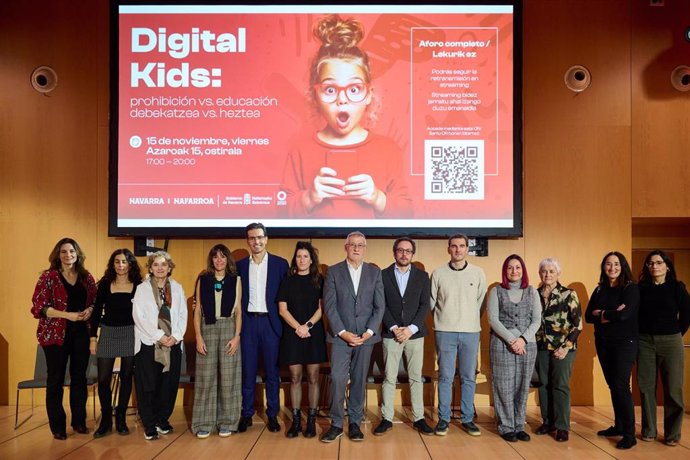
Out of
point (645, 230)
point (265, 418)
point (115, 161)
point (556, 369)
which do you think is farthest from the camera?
point (645, 230)

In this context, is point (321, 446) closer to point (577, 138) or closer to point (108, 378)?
point (108, 378)

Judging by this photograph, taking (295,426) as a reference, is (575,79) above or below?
above

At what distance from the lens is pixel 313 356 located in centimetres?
471

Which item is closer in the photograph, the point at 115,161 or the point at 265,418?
the point at 265,418

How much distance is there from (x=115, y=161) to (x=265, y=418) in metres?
2.77

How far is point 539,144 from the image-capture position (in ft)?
19.2

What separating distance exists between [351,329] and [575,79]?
3.39 meters

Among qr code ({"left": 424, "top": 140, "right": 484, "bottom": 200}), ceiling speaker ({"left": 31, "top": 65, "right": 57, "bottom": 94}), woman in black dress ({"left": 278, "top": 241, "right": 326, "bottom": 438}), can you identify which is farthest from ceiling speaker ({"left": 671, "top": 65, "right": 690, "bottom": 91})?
ceiling speaker ({"left": 31, "top": 65, "right": 57, "bottom": 94})

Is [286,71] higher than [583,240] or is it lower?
higher

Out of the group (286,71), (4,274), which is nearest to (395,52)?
(286,71)

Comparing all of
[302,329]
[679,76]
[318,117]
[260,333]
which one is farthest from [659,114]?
[260,333]

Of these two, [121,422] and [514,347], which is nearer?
[514,347]

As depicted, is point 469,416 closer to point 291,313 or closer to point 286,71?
point 291,313

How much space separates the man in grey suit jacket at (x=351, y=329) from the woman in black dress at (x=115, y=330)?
1543 millimetres
